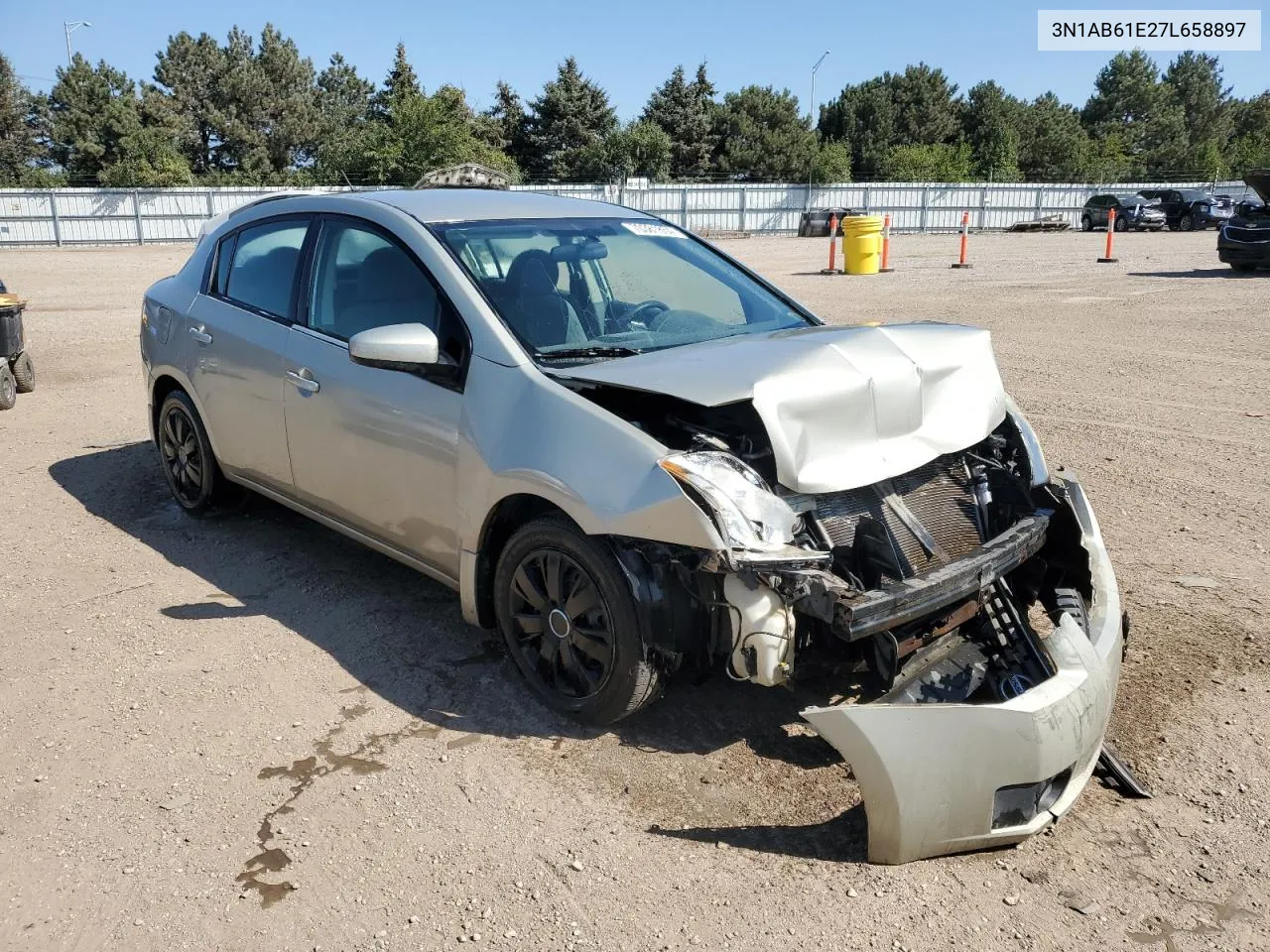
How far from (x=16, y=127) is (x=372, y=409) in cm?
7068

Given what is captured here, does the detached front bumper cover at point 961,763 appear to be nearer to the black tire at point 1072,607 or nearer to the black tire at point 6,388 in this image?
the black tire at point 1072,607

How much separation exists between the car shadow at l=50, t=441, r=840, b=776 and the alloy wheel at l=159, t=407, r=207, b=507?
0.59 ft

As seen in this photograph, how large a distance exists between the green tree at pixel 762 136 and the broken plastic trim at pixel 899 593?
6042 centimetres

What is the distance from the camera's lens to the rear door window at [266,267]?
4.88m

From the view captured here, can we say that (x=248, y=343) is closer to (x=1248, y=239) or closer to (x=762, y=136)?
(x=1248, y=239)

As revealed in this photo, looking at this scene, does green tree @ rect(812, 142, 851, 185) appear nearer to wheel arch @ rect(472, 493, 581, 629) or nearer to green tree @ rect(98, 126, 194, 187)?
green tree @ rect(98, 126, 194, 187)

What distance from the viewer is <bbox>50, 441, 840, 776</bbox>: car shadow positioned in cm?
366

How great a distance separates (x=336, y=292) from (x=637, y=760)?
2.49 meters

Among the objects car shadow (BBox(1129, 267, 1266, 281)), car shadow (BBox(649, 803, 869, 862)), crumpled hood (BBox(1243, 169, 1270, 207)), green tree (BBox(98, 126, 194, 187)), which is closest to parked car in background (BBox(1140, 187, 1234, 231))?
car shadow (BBox(1129, 267, 1266, 281))

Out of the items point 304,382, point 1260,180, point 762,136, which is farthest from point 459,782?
point 762,136

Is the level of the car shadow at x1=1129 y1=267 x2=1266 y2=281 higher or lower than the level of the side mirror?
lower

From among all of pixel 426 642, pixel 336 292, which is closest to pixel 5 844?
pixel 426 642

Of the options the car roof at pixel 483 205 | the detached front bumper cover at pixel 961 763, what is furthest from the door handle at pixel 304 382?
the detached front bumper cover at pixel 961 763

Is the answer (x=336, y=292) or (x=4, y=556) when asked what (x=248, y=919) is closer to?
(x=336, y=292)
